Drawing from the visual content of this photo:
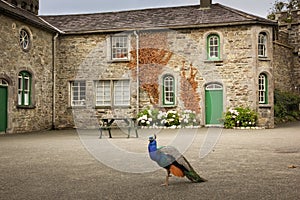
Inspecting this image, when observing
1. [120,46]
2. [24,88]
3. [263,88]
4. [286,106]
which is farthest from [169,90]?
[286,106]

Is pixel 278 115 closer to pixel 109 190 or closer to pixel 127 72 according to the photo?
pixel 127 72

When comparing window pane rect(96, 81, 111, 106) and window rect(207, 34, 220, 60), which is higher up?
window rect(207, 34, 220, 60)

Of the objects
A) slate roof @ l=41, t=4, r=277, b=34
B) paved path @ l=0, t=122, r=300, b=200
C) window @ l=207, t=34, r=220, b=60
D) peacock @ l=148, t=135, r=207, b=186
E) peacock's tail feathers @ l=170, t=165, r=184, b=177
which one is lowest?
paved path @ l=0, t=122, r=300, b=200

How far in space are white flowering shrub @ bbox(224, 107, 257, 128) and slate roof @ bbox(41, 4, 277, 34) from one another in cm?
416

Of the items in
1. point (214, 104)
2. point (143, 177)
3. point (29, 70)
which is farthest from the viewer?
point (214, 104)

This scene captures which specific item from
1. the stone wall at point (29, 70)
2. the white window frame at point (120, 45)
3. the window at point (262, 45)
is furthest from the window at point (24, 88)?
the window at point (262, 45)

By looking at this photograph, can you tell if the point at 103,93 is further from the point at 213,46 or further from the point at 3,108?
the point at 213,46

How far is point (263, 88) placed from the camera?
2014cm

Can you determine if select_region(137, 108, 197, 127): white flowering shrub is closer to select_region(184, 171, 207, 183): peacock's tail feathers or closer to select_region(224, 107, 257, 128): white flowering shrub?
select_region(224, 107, 257, 128): white flowering shrub

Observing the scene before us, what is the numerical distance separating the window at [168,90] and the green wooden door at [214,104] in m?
1.74

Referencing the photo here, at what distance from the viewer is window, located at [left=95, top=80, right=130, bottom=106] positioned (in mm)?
21344

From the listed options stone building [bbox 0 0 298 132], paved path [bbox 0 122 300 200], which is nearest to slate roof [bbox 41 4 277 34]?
stone building [bbox 0 0 298 132]

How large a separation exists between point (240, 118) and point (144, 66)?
5.56 meters

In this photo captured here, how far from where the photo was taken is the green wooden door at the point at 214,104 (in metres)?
20.1
